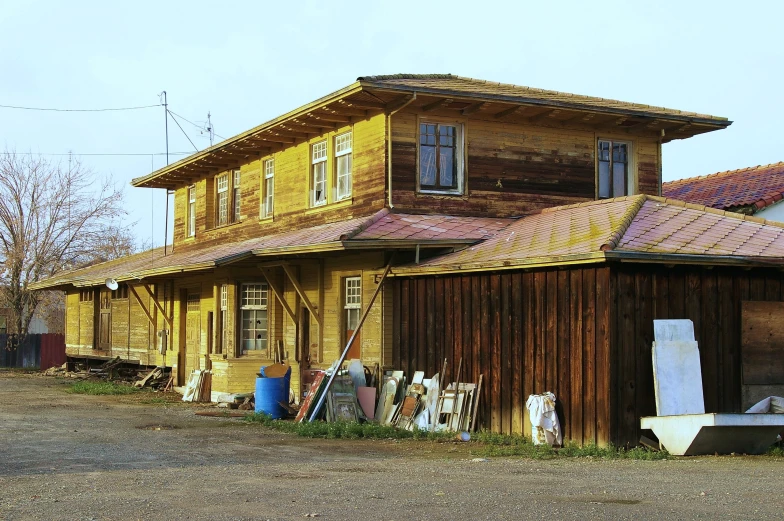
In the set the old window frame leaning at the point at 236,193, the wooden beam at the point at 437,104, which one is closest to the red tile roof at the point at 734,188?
the wooden beam at the point at 437,104

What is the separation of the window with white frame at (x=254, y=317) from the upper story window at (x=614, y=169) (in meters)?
7.71

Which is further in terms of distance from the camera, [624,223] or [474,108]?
[474,108]

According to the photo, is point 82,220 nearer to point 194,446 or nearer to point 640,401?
point 194,446

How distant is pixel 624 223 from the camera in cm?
1537

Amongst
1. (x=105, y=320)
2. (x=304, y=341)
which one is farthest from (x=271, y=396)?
(x=105, y=320)

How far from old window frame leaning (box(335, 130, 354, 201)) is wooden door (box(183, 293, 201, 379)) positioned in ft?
24.5

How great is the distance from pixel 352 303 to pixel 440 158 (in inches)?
129

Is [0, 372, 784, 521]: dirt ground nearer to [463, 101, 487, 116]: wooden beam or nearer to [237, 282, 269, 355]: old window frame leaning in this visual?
[237, 282, 269, 355]: old window frame leaning

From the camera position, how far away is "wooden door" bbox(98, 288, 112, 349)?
34562mm

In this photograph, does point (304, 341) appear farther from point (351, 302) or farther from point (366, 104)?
point (366, 104)

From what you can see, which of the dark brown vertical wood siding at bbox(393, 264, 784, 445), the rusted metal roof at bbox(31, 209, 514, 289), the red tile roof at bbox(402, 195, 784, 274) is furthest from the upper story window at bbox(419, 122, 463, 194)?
the dark brown vertical wood siding at bbox(393, 264, 784, 445)

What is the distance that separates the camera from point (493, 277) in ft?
53.4

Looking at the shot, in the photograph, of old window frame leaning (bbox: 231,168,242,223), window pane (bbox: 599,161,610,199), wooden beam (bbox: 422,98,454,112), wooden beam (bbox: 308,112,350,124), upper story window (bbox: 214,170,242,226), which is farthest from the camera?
upper story window (bbox: 214,170,242,226)

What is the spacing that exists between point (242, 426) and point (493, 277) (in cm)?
526
